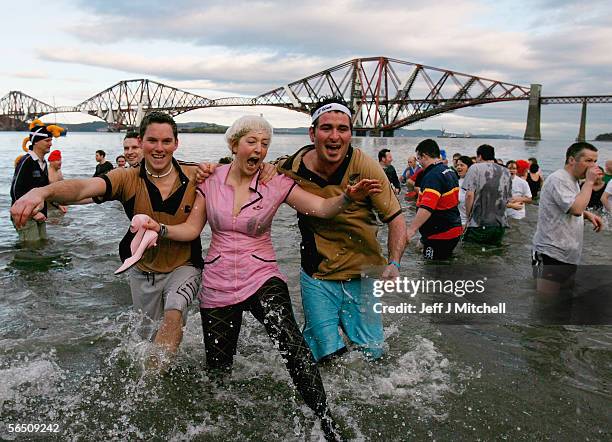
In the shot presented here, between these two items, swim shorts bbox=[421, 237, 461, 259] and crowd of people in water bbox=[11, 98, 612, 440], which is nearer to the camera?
crowd of people in water bbox=[11, 98, 612, 440]

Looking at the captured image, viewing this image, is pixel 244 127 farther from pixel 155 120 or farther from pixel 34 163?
pixel 34 163

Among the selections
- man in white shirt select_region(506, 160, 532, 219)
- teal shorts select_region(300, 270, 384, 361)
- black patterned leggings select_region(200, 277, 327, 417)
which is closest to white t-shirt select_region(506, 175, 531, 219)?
man in white shirt select_region(506, 160, 532, 219)

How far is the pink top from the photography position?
10.3 feet

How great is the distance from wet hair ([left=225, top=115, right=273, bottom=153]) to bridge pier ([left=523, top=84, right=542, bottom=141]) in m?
103

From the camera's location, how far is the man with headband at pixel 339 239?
10.9 feet

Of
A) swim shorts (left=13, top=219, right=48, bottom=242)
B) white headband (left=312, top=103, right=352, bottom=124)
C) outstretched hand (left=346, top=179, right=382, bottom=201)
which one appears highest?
white headband (left=312, top=103, right=352, bottom=124)

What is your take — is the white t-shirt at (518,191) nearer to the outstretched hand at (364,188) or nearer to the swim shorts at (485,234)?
the swim shorts at (485,234)

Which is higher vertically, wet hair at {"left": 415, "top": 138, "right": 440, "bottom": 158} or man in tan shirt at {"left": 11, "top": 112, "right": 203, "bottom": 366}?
wet hair at {"left": 415, "top": 138, "right": 440, "bottom": 158}

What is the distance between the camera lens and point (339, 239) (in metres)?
3.49

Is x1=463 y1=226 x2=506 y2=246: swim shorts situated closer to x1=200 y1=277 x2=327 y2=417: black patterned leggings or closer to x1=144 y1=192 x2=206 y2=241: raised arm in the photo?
x1=200 y1=277 x2=327 y2=417: black patterned leggings

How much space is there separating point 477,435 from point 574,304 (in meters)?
2.65

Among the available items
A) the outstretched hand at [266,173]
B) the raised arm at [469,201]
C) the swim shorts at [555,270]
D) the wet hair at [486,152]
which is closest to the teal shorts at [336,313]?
the outstretched hand at [266,173]

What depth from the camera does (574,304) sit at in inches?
198

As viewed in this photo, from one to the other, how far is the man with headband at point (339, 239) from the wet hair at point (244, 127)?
14.1 inches
